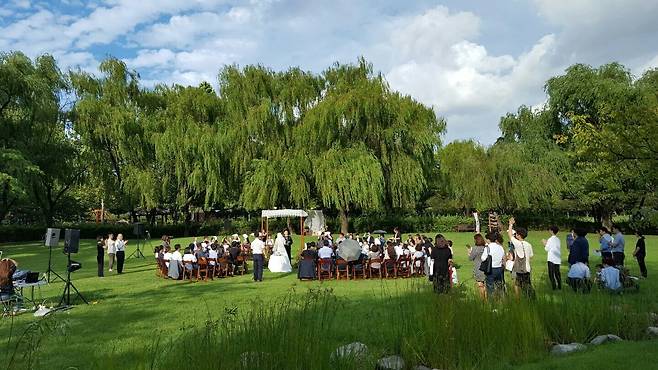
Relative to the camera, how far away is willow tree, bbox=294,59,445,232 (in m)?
30.7

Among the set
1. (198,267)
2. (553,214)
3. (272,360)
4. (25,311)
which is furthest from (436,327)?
(553,214)

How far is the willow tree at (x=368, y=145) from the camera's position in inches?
1210

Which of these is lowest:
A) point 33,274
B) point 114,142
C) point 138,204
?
point 33,274

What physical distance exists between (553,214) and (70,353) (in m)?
39.9

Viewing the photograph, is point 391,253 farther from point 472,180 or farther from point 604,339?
point 472,180

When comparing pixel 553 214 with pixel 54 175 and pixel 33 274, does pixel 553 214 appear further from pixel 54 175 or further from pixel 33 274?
pixel 33 274

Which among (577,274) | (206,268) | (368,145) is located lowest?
(577,274)

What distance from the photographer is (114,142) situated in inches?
1378

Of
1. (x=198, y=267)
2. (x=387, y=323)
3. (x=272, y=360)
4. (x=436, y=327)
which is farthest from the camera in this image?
(x=198, y=267)

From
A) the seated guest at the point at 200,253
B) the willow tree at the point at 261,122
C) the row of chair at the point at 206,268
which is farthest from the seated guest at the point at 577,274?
the willow tree at the point at 261,122

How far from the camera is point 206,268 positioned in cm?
1526

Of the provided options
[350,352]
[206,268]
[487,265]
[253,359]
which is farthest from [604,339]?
[206,268]

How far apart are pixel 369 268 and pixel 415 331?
8.49 meters

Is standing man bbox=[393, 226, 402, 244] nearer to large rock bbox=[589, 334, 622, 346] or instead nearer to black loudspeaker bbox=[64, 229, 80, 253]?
black loudspeaker bbox=[64, 229, 80, 253]
